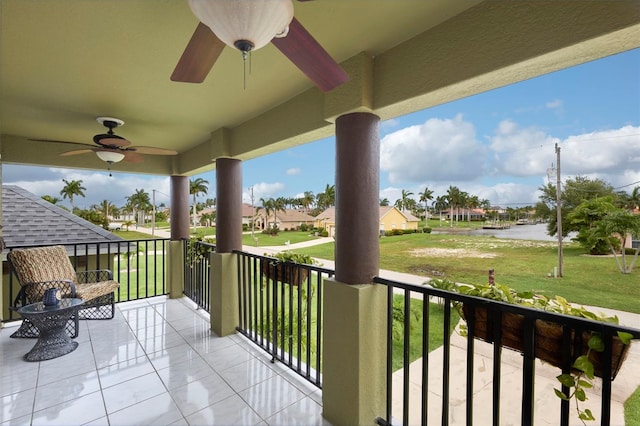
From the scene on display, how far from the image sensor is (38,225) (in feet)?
17.2

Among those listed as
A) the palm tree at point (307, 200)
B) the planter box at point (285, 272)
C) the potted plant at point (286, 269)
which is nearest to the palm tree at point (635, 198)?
the potted plant at point (286, 269)

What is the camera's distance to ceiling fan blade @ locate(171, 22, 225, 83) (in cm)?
108

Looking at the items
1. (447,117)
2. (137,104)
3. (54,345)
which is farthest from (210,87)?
(447,117)

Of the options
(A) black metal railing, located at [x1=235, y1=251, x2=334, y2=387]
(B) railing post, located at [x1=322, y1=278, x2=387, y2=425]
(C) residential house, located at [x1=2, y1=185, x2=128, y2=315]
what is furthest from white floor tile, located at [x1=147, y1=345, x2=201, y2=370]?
(C) residential house, located at [x1=2, y1=185, x2=128, y2=315]

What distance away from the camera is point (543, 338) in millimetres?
1208

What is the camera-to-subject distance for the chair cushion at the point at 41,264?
325 centimetres

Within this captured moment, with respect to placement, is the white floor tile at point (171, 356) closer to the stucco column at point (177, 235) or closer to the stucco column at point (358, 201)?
the stucco column at point (177, 235)

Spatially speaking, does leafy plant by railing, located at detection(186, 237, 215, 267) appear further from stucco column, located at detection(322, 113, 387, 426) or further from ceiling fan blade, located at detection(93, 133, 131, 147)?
stucco column, located at detection(322, 113, 387, 426)

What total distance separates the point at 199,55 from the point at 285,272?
197 centimetres

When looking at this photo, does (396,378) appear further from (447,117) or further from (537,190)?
(447,117)

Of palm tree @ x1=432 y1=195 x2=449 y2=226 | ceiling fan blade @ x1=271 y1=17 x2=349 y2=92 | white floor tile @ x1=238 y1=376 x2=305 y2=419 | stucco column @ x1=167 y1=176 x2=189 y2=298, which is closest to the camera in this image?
ceiling fan blade @ x1=271 y1=17 x2=349 y2=92

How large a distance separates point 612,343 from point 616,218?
7.15m

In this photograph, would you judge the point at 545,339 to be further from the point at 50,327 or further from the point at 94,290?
the point at 94,290

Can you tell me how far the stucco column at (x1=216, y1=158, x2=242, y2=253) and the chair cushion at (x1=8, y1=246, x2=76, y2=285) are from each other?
2.20 metres
